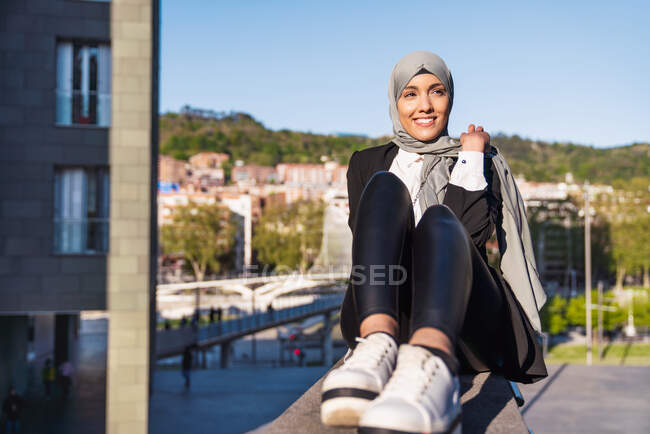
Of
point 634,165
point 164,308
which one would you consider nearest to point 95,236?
point 164,308

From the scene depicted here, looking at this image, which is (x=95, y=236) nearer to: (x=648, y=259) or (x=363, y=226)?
(x=363, y=226)

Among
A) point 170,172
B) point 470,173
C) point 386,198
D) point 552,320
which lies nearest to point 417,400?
point 386,198

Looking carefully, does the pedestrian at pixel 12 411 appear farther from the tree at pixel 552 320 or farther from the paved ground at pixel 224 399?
the tree at pixel 552 320

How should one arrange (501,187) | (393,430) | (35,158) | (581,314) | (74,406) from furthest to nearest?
(581,314)
(74,406)
(35,158)
(501,187)
(393,430)

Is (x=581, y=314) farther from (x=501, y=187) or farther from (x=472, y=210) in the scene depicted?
(x=472, y=210)

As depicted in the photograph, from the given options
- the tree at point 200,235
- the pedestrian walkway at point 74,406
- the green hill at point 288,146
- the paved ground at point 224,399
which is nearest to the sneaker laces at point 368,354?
the paved ground at point 224,399

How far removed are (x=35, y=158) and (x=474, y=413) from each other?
10124 mm

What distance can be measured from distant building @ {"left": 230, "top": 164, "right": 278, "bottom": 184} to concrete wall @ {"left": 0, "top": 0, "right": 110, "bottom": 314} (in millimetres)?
97122

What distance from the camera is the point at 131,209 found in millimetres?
10508

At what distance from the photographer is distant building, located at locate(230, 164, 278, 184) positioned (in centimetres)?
10988

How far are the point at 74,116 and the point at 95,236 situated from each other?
207 cm

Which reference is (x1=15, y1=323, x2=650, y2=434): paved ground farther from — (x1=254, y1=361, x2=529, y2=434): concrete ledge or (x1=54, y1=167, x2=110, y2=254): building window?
(x1=254, y1=361, x2=529, y2=434): concrete ledge

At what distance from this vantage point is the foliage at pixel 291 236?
188 ft

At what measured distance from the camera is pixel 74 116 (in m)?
A: 10.5
